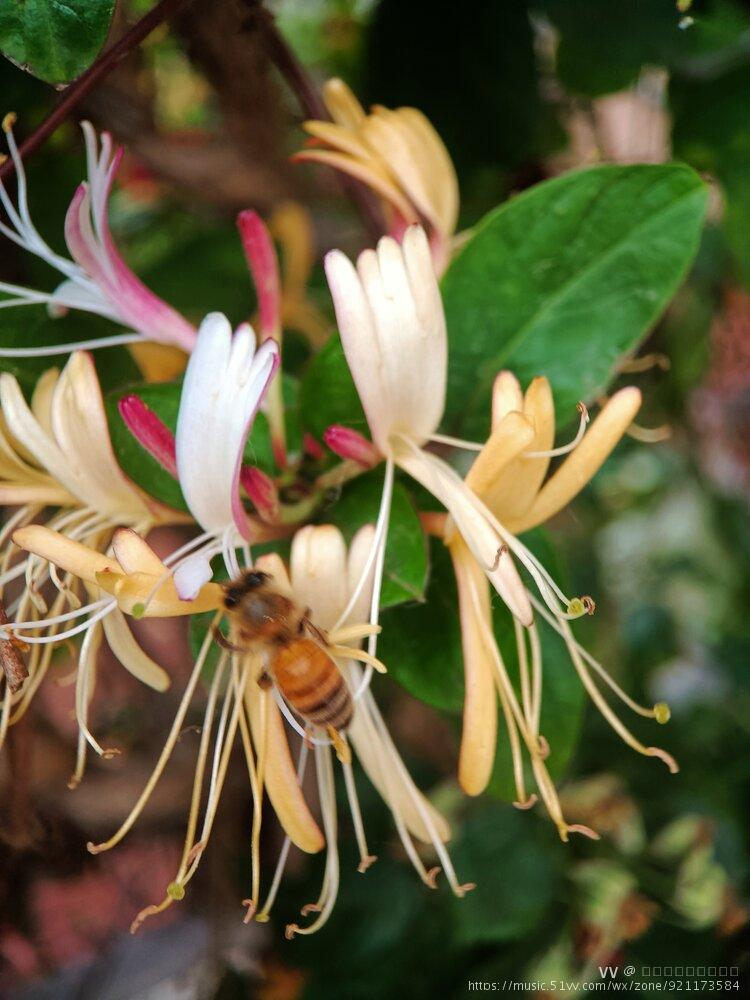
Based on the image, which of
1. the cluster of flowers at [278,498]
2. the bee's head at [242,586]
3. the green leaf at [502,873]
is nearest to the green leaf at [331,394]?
the cluster of flowers at [278,498]

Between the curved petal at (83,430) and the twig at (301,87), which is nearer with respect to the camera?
the curved petal at (83,430)

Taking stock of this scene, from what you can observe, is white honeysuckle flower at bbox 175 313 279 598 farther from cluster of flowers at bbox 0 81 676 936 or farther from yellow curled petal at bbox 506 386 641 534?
yellow curled petal at bbox 506 386 641 534

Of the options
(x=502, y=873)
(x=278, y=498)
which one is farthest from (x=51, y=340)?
(x=502, y=873)

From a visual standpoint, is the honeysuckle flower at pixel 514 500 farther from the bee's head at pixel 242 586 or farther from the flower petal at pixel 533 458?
the bee's head at pixel 242 586

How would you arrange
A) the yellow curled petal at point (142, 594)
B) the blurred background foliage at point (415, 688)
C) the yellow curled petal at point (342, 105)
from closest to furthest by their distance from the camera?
1. the yellow curled petal at point (142, 594)
2. the yellow curled petal at point (342, 105)
3. the blurred background foliage at point (415, 688)

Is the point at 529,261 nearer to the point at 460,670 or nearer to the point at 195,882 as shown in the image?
the point at 460,670

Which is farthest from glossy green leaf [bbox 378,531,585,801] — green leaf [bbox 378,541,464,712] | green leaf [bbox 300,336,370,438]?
green leaf [bbox 300,336,370,438]

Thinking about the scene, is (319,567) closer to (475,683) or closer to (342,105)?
(475,683)
